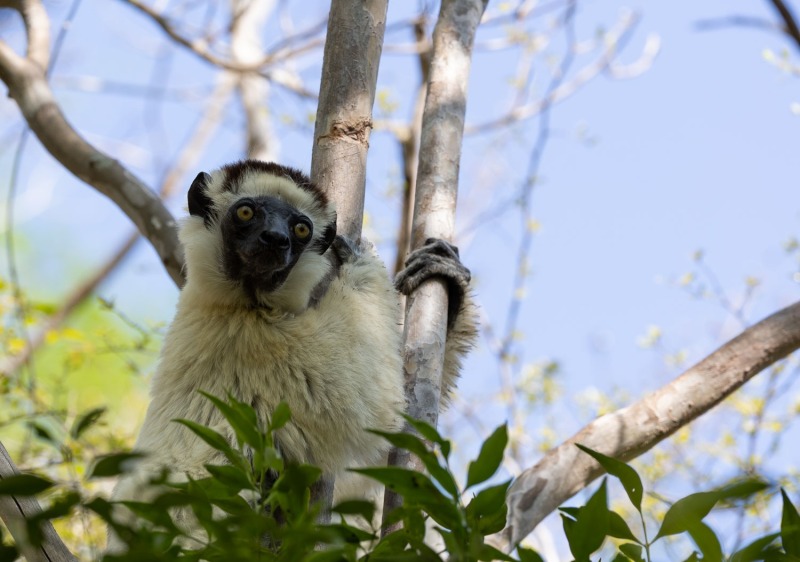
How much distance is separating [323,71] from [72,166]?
6.72 feet

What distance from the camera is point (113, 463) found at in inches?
51.8

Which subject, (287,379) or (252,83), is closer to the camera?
(287,379)

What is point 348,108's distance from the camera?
3902mm

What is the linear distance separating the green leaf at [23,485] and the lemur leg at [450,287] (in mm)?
2803

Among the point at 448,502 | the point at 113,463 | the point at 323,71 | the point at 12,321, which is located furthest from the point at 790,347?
the point at 12,321

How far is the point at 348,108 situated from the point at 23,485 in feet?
9.27

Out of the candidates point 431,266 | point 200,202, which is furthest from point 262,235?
point 431,266

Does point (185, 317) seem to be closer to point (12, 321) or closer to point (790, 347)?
point (790, 347)

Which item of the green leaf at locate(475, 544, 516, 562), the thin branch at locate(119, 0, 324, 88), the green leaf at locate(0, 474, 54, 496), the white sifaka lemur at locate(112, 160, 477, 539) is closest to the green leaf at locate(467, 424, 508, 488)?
the green leaf at locate(475, 544, 516, 562)

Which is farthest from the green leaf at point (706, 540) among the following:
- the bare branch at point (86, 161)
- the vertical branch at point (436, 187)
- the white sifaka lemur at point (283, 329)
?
the bare branch at point (86, 161)

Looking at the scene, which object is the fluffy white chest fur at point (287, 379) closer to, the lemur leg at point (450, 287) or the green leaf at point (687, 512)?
the lemur leg at point (450, 287)

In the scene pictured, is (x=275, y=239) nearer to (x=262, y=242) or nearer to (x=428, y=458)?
(x=262, y=242)

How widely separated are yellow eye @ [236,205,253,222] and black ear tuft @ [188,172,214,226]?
0.89 feet

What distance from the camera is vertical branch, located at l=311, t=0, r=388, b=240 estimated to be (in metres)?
3.88
